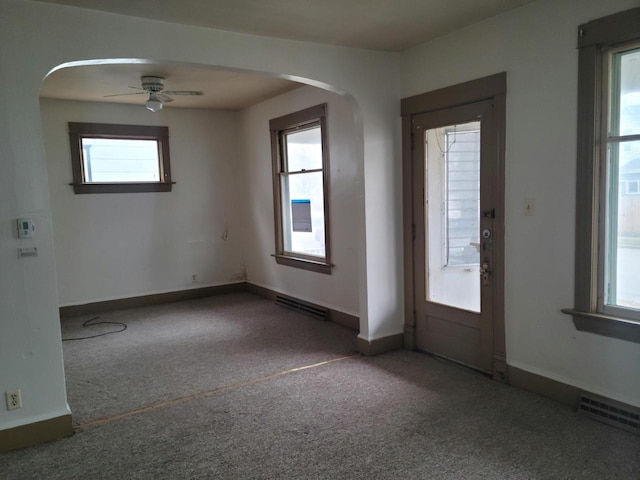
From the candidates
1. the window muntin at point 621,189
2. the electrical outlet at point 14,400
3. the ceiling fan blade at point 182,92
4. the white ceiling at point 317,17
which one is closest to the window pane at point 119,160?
the ceiling fan blade at point 182,92

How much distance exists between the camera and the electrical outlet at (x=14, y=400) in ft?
9.02

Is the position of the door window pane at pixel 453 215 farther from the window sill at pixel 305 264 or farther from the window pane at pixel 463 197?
the window sill at pixel 305 264

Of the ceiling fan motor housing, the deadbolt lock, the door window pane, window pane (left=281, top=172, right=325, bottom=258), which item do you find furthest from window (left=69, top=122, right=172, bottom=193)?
the deadbolt lock

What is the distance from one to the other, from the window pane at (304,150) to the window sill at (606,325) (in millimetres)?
3199

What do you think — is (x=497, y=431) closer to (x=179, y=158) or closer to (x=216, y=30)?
(x=216, y=30)

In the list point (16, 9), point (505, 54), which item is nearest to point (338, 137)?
point (505, 54)

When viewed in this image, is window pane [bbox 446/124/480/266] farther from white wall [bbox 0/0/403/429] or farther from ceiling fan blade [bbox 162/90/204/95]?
ceiling fan blade [bbox 162/90/204/95]

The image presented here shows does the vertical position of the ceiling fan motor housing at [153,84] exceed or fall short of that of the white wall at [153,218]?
it exceeds it

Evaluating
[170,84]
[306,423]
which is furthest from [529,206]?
[170,84]

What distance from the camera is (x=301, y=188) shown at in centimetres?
576

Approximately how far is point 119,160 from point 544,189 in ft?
16.9

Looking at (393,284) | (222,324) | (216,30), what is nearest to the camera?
(216,30)

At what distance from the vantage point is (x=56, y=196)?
18.7ft

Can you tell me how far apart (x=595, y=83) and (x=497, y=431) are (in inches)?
84.3
